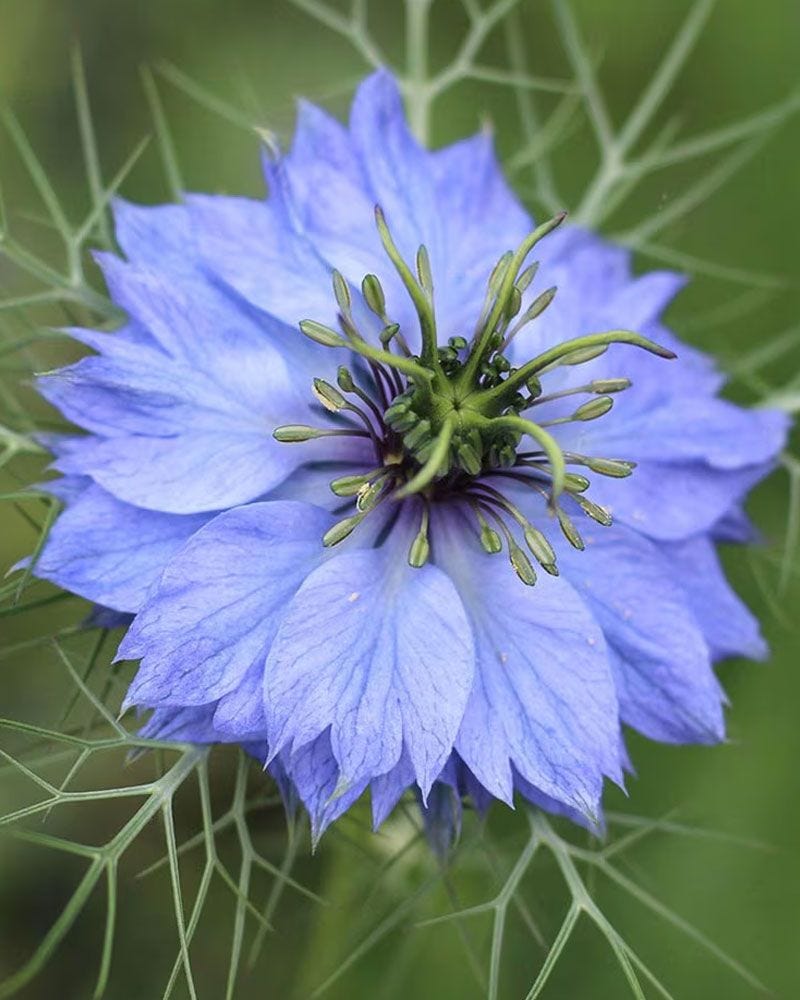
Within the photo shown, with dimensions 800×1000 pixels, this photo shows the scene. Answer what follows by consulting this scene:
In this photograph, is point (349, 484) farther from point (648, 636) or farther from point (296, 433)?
point (648, 636)

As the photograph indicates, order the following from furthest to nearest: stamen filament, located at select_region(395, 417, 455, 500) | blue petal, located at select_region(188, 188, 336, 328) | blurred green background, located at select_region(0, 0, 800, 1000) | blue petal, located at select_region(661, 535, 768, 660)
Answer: blurred green background, located at select_region(0, 0, 800, 1000) → blue petal, located at select_region(661, 535, 768, 660) → blue petal, located at select_region(188, 188, 336, 328) → stamen filament, located at select_region(395, 417, 455, 500)

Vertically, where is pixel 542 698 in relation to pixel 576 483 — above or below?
below

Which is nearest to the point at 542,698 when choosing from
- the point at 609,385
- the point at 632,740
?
the point at 609,385

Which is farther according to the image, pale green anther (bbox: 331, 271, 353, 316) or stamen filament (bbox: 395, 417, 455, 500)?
pale green anther (bbox: 331, 271, 353, 316)

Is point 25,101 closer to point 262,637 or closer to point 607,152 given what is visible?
point 607,152

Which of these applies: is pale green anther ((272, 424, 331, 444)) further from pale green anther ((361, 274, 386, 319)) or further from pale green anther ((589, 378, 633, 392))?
pale green anther ((589, 378, 633, 392))

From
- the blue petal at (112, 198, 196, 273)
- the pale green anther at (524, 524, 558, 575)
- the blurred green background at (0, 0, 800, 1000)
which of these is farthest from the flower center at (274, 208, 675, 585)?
the blurred green background at (0, 0, 800, 1000)

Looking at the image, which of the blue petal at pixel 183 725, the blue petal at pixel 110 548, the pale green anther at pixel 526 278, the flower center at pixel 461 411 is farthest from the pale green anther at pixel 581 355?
the blue petal at pixel 183 725
